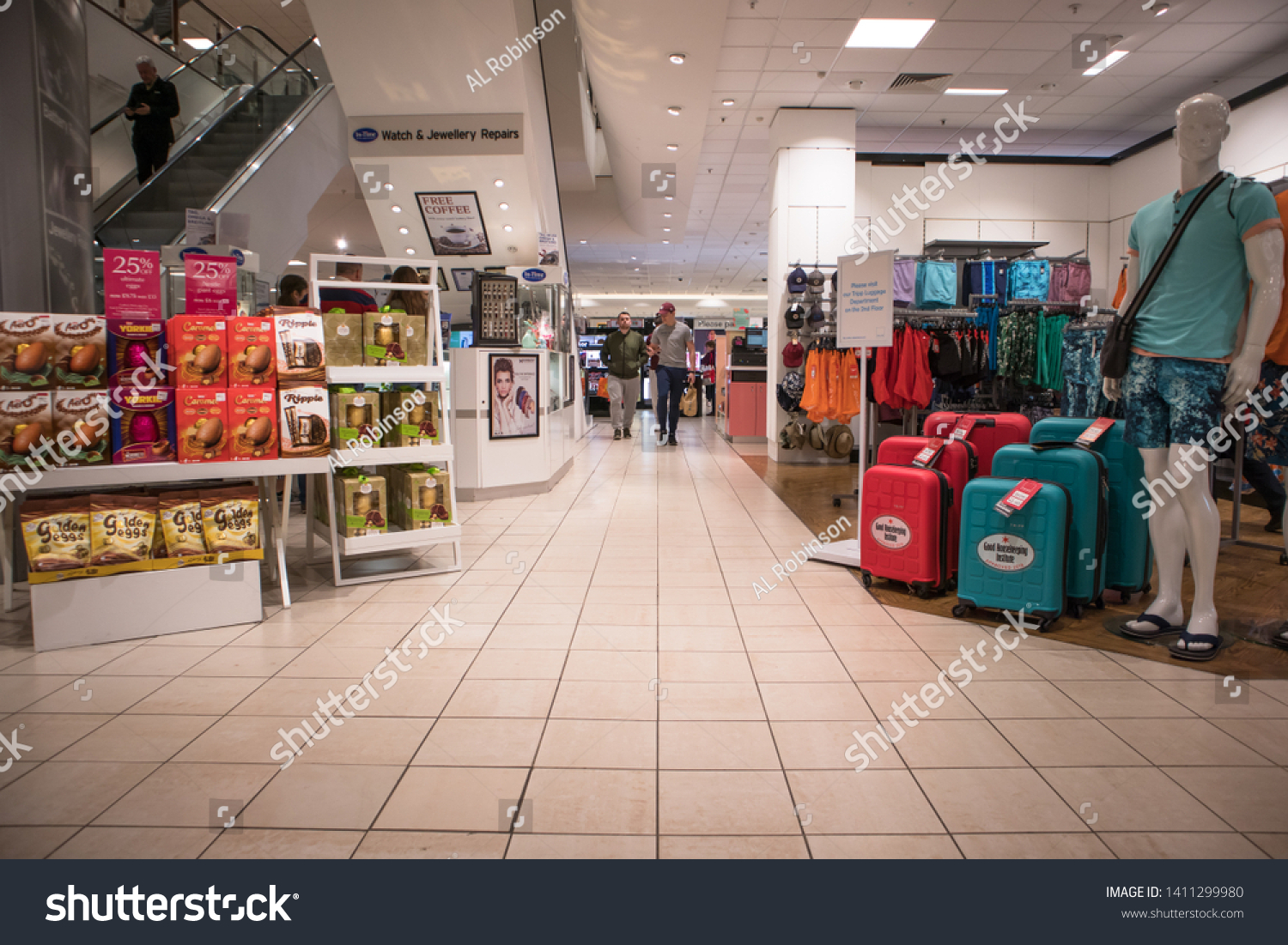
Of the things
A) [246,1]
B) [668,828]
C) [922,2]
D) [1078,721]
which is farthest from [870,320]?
[246,1]

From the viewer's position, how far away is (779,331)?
8.38m

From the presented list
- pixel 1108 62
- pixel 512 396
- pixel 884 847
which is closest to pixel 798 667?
pixel 884 847

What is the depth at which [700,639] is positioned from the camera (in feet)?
9.77

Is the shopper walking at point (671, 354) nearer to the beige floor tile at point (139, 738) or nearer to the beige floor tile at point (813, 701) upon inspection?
the beige floor tile at point (813, 701)

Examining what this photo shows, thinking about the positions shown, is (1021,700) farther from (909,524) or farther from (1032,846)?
(909,524)

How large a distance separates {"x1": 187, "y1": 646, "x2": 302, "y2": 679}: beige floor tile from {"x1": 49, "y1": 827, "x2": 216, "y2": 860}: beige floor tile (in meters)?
0.92

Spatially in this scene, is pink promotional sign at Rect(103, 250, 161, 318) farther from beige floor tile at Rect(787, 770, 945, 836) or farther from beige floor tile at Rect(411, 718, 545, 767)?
beige floor tile at Rect(787, 770, 945, 836)

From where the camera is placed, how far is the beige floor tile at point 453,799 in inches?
67.3

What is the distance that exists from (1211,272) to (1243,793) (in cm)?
185

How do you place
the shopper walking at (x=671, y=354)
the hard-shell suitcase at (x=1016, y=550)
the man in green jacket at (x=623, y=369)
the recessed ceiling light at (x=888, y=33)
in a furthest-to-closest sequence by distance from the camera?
the man in green jacket at (x=623, y=369) → the shopper walking at (x=671, y=354) → the recessed ceiling light at (x=888, y=33) → the hard-shell suitcase at (x=1016, y=550)

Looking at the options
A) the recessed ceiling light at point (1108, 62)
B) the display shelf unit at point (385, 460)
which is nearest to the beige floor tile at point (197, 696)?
the display shelf unit at point (385, 460)

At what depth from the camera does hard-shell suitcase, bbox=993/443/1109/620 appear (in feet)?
10.1

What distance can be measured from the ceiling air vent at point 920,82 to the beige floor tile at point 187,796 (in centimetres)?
795
